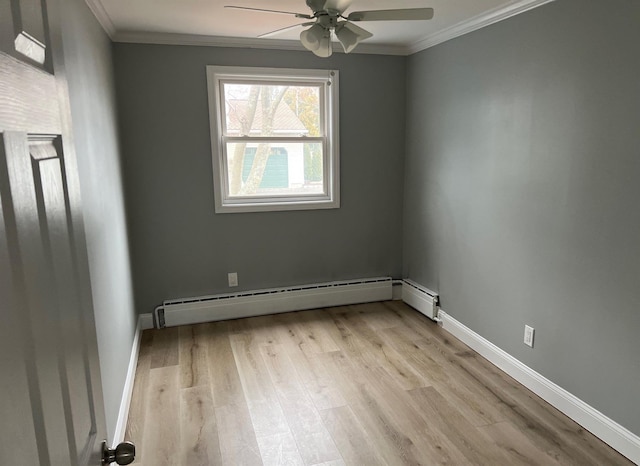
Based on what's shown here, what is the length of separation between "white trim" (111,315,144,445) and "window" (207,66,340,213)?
1258 mm

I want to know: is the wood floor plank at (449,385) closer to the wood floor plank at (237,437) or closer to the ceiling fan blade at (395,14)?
the wood floor plank at (237,437)

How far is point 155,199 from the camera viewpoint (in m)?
3.64

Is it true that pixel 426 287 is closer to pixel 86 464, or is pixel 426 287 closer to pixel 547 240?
pixel 547 240

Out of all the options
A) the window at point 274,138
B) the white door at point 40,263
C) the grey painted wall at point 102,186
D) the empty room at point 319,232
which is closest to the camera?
the white door at point 40,263

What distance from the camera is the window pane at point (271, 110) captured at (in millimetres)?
3797

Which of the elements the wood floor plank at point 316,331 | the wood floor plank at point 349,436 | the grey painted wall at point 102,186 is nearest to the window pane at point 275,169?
the grey painted wall at point 102,186

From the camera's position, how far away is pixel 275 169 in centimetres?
400

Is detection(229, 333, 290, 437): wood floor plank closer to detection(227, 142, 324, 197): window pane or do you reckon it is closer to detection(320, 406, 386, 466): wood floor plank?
detection(320, 406, 386, 466): wood floor plank

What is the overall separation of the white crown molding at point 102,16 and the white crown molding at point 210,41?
0.14 meters

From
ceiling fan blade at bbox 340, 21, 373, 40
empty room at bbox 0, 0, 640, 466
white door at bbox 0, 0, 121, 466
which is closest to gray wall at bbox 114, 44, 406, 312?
empty room at bbox 0, 0, 640, 466

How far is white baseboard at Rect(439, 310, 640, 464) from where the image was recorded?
2213 mm

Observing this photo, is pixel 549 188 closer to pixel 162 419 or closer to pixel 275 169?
pixel 275 169

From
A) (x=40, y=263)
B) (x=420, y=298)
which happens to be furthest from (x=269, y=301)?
(x=40, y=263)

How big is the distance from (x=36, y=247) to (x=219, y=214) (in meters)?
3.19
